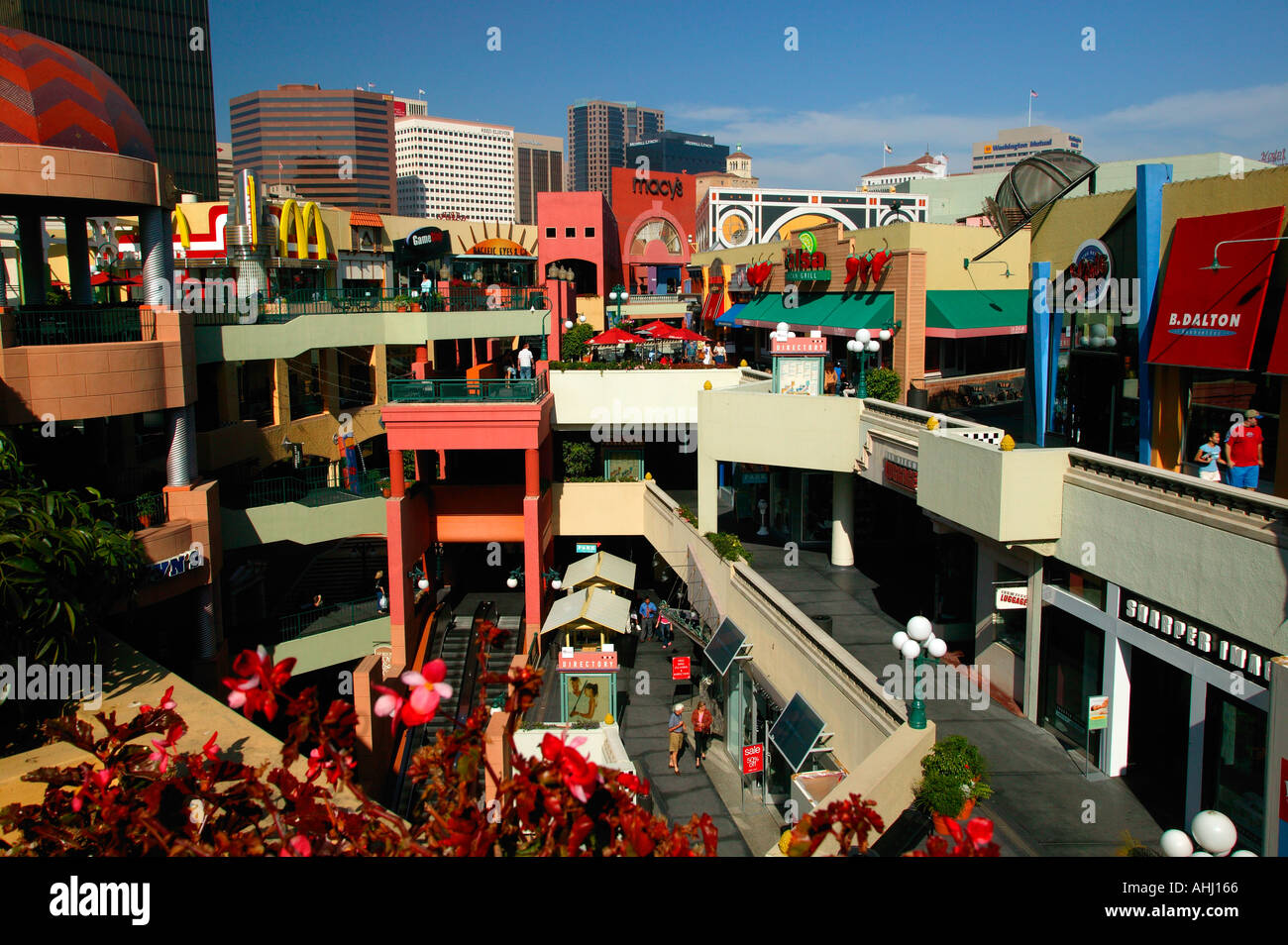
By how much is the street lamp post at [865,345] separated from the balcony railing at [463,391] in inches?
368

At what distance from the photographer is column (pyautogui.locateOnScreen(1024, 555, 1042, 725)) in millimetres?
16453

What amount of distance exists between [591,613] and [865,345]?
10851mm

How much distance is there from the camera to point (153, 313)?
2170cm

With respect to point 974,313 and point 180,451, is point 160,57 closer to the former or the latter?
point 180,451

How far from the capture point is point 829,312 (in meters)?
32.3

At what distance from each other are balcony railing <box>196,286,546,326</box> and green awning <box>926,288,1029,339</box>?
1613 cm

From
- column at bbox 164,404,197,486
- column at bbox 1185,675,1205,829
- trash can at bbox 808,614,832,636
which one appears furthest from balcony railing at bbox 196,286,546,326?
column at bbox 1185,675,1205,829

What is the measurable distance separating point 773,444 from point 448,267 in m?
23.9

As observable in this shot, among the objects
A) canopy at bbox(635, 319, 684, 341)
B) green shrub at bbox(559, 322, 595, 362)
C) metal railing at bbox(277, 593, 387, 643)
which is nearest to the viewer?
metal railing at bbox(277, 593, 387, 643)

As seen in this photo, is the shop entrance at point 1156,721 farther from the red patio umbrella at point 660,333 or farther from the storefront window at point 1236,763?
the red patio umbrella at point 660,333

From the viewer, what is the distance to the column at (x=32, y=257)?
24.7 meters

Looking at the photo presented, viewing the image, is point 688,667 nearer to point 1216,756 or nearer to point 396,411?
point 396,411

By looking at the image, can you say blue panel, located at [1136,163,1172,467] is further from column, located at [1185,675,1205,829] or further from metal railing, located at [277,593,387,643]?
metal railing, located at [277,593,387,643]
